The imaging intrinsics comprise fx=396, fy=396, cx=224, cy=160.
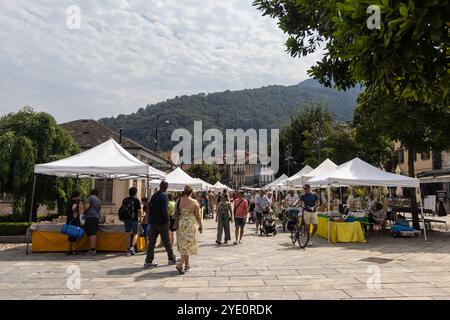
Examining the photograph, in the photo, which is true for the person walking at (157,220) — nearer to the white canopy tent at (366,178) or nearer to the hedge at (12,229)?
the hedge at (12,229)

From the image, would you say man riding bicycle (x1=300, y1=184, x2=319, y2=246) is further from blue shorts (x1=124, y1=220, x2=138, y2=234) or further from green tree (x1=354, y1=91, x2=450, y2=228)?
blue shorts (x1=124, y1=220, x2=138, y2=234)

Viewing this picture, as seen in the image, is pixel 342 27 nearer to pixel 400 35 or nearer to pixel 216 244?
pixel 400 35

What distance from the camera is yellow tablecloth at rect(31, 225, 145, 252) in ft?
36.5

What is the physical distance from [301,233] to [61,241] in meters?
7.58

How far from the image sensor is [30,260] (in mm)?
9805

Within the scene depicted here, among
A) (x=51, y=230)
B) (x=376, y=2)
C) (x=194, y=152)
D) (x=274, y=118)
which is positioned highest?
(x=274, y=118)

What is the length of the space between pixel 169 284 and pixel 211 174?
6587 cm

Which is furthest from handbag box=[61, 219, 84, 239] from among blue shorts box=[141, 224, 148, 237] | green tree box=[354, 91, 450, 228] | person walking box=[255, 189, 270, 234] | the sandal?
green tree box=[354, 91, 450, 228]

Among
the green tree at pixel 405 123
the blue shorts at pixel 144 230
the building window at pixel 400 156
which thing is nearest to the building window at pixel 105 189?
the blue shorts at pixel 144 230

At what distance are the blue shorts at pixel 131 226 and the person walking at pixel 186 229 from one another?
9.14ft

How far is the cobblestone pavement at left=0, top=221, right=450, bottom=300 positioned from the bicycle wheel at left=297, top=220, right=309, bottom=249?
1.26 feet

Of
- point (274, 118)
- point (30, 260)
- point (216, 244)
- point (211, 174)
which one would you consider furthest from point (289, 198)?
point (274, 118)

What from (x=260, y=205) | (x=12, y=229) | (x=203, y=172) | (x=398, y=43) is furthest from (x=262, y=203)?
(x=203, y=172)

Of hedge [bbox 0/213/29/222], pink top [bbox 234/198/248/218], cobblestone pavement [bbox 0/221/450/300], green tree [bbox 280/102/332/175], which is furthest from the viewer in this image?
green tree [bbox 280/102/332/175]
